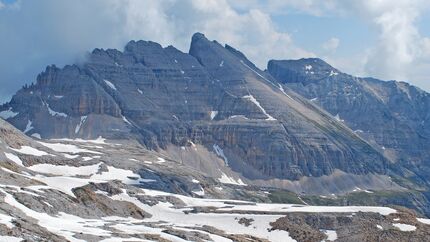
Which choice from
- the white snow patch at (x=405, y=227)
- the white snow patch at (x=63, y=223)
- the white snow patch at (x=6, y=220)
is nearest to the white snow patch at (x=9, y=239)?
the white snow patch at (x=6, y=220)

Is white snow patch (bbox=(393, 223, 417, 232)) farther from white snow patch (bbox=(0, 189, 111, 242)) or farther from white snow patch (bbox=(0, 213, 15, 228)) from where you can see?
white snow patch (bbox=(0, 213, 15, 228))

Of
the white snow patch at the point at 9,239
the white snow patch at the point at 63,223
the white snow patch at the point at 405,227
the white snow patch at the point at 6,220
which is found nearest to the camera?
the white snow patch at the point at 9,239

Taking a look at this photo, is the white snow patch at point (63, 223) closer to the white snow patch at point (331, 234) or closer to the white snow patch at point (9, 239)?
the white snow patch at point (9, 239)

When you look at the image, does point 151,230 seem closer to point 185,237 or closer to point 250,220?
point 185,237

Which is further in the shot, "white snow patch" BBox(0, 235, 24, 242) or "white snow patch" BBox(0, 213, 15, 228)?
"white snow patch" BBox(0, 213, 15, 228)

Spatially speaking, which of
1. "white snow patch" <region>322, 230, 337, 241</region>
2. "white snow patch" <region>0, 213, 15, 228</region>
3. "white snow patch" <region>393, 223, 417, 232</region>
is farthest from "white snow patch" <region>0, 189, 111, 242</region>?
"white snow patch" <region>393, 223, 417, 232</region>

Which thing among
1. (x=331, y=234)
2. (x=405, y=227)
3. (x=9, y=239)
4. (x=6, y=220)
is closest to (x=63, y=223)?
(x=6, y=220)

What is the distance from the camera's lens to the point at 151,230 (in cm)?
13800

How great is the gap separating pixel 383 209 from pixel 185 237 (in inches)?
2165

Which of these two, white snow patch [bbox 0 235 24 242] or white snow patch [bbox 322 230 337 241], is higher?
white snow patch [bbox 0 235 24 242]

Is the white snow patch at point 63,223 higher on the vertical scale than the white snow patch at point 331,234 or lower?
higher

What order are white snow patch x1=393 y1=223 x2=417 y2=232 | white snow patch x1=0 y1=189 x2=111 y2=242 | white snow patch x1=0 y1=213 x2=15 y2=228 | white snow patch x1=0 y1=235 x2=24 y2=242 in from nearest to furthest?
1. white snow patch x1=0 y1=235 x2=24 y2=242
2. white snow patch x1=0 y1=213 x2=15 y2=228
3. white snow patch x1=0 y1=189 x2=111 y2=242
4. white snow patch x1=393 y1=223 x2=417 y2=232

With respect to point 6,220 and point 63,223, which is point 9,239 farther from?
point 63,223

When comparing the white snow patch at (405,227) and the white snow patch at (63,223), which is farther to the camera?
the white snow patch at (405,227)
